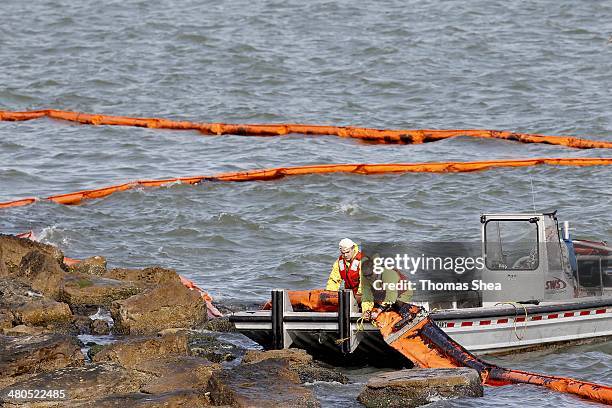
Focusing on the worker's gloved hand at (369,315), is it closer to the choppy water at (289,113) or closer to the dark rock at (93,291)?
the choppy water at (289,113)

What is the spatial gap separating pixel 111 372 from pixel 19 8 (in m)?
48.9

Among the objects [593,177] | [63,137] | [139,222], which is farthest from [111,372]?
[63,137]

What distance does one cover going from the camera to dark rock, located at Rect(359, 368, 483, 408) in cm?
1412

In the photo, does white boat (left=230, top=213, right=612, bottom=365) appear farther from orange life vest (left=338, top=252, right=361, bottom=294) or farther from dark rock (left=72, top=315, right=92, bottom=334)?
dark rock (left=72, top=315, right=92, bottom=334)

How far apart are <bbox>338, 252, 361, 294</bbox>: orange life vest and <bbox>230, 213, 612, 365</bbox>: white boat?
0.53 metres

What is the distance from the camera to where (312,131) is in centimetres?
3556

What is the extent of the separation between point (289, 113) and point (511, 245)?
22729 millimetres

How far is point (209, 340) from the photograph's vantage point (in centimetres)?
1705

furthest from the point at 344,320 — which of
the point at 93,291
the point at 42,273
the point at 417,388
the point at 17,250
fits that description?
the point at 17,250

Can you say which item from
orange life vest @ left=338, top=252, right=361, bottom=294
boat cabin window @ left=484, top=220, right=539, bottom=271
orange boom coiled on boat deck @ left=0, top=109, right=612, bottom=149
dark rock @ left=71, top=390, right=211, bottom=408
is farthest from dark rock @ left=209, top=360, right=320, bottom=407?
orange boom coiled on boat deck @ left=0, top=109, right=612, bottom=149

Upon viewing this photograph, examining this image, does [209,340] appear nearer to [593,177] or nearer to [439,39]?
[593,177]

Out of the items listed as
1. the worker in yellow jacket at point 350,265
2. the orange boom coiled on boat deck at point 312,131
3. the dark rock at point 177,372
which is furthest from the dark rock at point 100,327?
the orange boom coiled on boat deck at point 312,131

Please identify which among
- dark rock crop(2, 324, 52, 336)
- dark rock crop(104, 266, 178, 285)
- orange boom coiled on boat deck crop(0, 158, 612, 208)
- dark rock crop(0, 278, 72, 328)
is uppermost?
orange boom coiled on boat deck crop(0, 158, 612, 208)

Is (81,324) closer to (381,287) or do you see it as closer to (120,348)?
(120,348)
